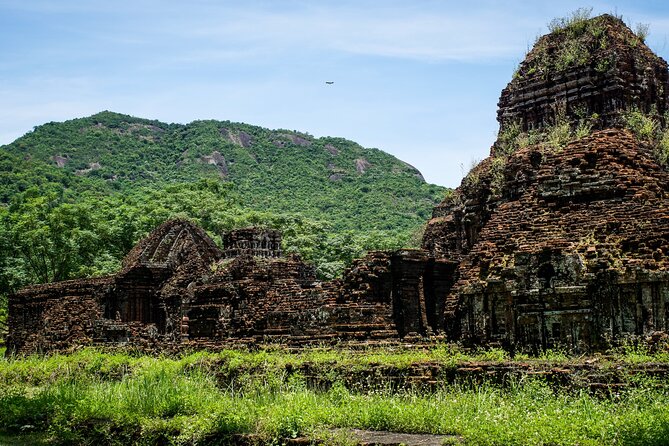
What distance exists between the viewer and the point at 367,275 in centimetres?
2200

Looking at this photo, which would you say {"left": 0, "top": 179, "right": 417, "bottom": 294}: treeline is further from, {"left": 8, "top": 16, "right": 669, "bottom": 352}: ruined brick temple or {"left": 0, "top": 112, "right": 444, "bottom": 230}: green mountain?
{"left": 0, "top": 112, "right": 444, "bottom": 230}: green mountain

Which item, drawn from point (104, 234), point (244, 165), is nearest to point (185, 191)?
point (104, 234)

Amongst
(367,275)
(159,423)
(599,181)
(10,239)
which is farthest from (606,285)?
(10,239)

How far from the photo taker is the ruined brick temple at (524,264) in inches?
663

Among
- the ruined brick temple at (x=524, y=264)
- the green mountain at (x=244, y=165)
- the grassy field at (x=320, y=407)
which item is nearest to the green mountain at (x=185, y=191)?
the green mountain at (x=244, y=165)

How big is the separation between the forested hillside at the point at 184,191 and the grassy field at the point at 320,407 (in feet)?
76.9

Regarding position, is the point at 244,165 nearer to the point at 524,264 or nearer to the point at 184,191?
the point at 184,191

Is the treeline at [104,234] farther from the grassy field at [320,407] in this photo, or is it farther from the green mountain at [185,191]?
the grassy field at [320,407]

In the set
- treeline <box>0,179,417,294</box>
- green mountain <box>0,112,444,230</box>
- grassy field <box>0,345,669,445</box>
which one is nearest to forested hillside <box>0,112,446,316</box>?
treeline <box>0,179,417,294</box>

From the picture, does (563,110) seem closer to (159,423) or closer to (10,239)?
(159,423)

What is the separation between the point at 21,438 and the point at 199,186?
51.1 meters

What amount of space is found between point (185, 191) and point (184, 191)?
7 cm

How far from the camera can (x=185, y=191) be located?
61.0m

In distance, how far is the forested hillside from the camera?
49.0 metres
